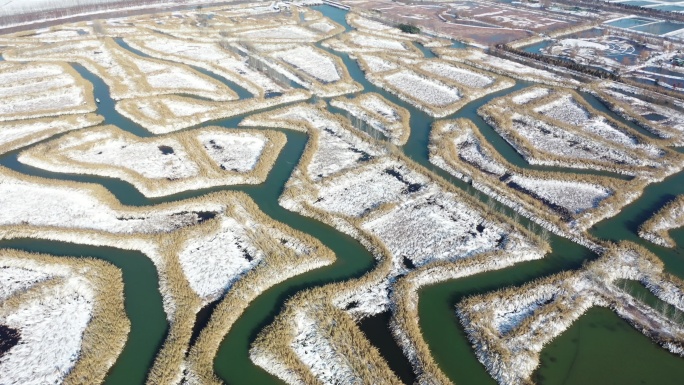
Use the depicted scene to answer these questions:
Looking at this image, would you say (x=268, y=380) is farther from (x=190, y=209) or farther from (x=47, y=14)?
(x=47, y=14)

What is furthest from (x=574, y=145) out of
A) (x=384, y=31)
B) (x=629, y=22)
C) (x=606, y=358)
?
(x=629, y=22)

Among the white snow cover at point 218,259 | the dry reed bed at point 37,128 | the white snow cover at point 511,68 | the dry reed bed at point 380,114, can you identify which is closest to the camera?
the white snow cover at point 218,259

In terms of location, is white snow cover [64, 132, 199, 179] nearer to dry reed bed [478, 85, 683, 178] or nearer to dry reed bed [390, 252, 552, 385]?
dry reed bed [390, 252, 552, 385]

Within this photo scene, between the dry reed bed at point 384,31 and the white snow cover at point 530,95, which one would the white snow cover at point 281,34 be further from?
the white snow cover at point 530,95

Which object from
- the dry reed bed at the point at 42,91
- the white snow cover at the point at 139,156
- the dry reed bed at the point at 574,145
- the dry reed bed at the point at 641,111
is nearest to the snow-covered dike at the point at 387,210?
the white snow cover at the point at 139,156

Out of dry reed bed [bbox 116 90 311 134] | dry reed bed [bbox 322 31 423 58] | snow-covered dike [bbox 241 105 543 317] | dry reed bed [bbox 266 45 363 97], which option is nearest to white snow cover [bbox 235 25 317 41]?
dry reed bed [bbox 322 31 423 58]

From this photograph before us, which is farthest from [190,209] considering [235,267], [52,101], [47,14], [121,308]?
[47,14]
